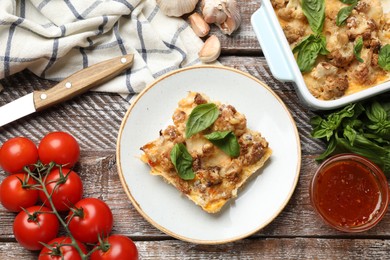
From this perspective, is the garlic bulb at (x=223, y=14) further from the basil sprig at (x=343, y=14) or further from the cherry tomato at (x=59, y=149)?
the cherry tomato at (x=59, y=149)

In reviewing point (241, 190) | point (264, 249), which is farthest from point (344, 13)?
point (264, 249)

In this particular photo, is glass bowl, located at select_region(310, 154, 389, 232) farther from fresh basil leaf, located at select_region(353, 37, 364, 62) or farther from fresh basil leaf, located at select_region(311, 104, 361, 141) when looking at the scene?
fresh basil leaf, located at select_region(353, 37, 364, 62)

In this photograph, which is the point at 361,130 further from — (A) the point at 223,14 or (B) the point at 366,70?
(A) the point at 223,14

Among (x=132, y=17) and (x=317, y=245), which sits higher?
(x=132, y=17)

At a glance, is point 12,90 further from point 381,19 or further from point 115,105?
point 381,19

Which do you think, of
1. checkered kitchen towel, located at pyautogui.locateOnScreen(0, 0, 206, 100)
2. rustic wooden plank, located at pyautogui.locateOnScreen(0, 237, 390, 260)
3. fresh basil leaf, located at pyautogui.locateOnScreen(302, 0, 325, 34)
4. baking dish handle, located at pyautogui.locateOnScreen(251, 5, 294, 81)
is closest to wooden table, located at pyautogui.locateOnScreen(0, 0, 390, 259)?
rustic wooden plank, located at pyautogui.locateOnScreen(0, 237, 390, 260)

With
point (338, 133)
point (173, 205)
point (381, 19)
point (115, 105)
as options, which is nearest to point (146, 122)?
point (115, 105)
